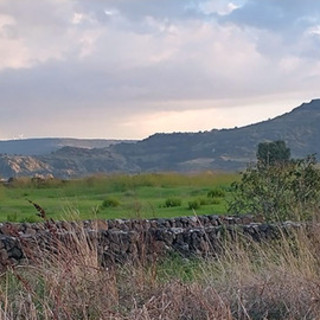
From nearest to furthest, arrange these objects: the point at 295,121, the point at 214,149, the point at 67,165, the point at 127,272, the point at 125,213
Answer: the point at 127,272
the point at 125,213
the point at 67,165
the point at 214,149
the point at 295,121

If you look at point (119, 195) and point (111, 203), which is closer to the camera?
point (111, 203)

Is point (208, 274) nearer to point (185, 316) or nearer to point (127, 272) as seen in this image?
point (127, 272)

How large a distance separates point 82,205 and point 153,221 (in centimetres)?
955

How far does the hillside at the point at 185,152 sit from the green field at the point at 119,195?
108ft

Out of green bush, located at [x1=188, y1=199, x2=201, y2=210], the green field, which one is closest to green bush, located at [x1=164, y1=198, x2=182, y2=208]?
the green field

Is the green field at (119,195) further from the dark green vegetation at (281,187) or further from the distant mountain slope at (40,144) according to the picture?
the distant mountain slope at (40,144)

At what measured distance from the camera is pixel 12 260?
39.1 ft

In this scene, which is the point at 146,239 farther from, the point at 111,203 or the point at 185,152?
the point at 185,152

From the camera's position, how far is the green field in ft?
74.8

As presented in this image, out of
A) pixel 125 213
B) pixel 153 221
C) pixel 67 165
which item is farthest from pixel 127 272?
pixel 67 165

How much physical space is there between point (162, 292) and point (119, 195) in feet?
74.9

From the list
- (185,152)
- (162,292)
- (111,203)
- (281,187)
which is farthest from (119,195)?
(185,152)

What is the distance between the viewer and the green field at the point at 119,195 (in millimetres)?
22812

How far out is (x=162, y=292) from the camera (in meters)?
7.66
